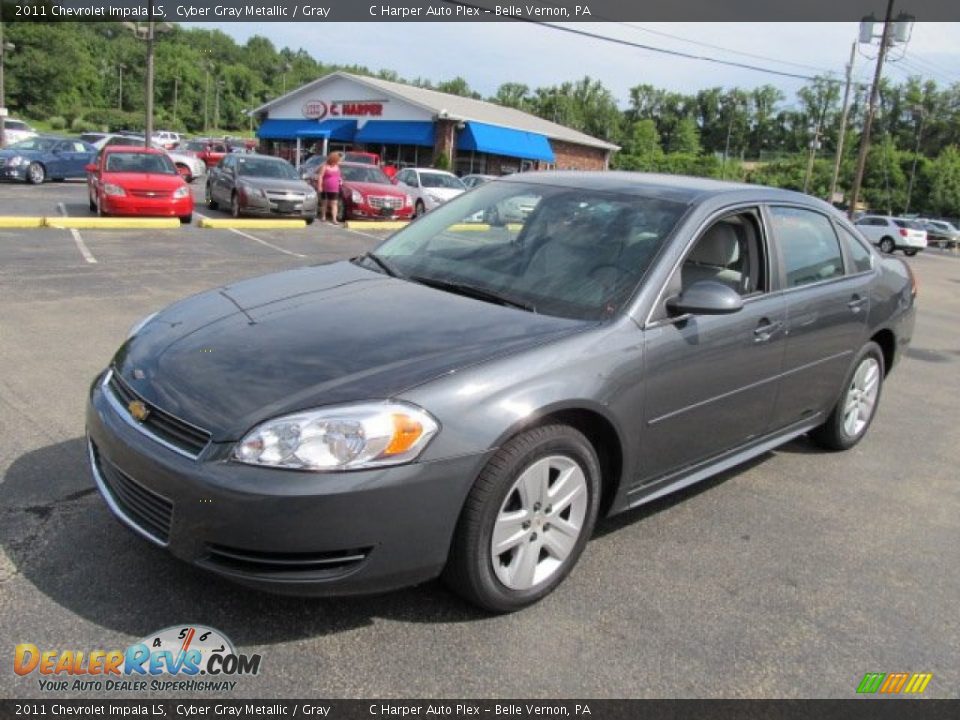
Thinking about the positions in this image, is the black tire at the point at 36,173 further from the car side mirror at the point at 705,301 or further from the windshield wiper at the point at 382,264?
the car side mirror at the point at 705,301

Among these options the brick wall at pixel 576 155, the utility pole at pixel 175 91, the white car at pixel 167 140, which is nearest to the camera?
the white car at pixel 167 140

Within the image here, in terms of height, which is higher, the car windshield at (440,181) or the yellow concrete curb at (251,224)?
the car windshield at (440,181)

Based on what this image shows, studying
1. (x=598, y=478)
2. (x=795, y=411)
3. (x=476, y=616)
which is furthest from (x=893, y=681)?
(x=795, y=411)

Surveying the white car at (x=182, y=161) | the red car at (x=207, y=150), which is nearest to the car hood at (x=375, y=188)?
the white car at (x=182, y=161)

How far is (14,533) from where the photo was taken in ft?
10.6

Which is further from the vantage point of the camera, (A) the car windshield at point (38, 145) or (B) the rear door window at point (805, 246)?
(A) the car windshield at point (38, 145)

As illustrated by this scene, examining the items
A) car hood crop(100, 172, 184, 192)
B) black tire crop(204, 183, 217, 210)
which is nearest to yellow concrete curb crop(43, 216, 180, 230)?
car hood crop(100, 172, 184, 192)

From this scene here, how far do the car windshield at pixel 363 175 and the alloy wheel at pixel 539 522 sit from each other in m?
18.1

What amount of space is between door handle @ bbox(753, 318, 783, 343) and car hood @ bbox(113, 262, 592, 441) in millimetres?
1105

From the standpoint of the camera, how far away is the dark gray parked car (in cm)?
254

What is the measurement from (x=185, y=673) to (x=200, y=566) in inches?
12.9

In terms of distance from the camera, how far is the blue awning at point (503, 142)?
39.2 m

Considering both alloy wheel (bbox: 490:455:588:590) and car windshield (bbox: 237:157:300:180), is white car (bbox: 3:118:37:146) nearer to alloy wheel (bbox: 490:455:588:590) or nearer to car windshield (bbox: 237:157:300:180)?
car windshield (bbox: 237:157:300:180)

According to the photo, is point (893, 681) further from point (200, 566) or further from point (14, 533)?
point (14, 533)
